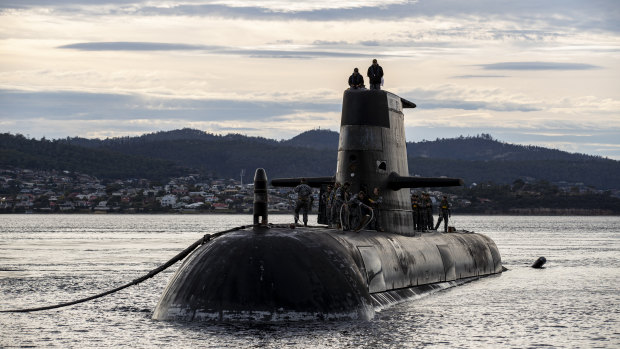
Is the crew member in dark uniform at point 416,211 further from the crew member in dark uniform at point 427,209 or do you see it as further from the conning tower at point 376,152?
the conning tower at point 376,152

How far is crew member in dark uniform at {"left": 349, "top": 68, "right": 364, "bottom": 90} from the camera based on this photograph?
24.3 m

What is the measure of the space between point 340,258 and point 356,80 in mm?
7176

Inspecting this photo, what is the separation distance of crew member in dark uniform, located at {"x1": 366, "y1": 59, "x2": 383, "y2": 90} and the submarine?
1.64ft

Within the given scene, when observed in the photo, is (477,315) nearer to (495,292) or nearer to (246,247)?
(495,292)

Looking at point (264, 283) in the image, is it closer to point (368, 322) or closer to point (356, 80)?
point (368, 322)

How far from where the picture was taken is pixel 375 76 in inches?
991

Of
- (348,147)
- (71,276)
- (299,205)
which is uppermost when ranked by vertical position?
(348,147)

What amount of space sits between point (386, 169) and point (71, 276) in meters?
15.2

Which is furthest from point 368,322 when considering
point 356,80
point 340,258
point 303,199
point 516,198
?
point 516,198

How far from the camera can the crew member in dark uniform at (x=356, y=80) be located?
79.8ft

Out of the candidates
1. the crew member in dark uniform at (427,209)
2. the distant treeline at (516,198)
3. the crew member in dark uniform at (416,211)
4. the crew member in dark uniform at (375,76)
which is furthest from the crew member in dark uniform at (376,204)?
the distant treeline at (516,198)

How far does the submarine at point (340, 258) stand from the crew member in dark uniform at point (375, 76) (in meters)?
0.50

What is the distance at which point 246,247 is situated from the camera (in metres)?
17.5

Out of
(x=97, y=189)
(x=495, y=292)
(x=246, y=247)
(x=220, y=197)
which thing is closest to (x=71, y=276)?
(x=495, y=292)
